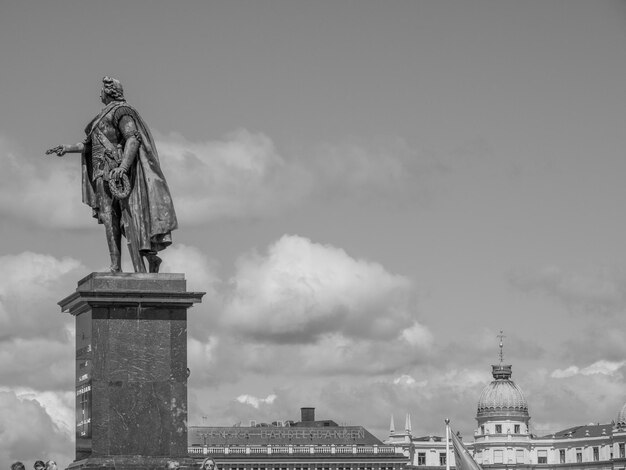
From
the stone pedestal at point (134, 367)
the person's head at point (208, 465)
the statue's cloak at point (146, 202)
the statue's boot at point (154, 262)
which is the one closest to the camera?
the person's head at point (208, 465)

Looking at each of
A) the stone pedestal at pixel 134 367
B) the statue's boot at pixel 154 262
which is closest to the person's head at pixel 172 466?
the stone pedestal at pixel 134 367

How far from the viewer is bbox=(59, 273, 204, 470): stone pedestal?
2330cm

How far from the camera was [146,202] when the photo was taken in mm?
23875

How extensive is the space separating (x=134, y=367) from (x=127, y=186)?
2.22 meters

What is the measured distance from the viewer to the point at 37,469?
24.1 metres

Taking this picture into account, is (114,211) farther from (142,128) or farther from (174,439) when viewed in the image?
(174,439)

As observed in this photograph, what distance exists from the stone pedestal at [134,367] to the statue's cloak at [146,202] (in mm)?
517

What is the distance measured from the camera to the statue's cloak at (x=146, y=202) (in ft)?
77.8

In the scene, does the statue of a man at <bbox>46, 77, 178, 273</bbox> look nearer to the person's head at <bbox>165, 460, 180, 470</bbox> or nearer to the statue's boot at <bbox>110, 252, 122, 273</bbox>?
the statue's boot at <bbox>110, 252, 122, 273</bbox>

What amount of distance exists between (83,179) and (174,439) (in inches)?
138

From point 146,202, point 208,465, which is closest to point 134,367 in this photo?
point 208,465

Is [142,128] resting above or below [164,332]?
above

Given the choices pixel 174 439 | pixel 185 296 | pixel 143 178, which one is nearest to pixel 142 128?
pixel 143 178

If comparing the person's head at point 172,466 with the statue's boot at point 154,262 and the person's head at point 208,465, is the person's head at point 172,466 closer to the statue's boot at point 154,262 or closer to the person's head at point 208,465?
the person's head at point 208,465
